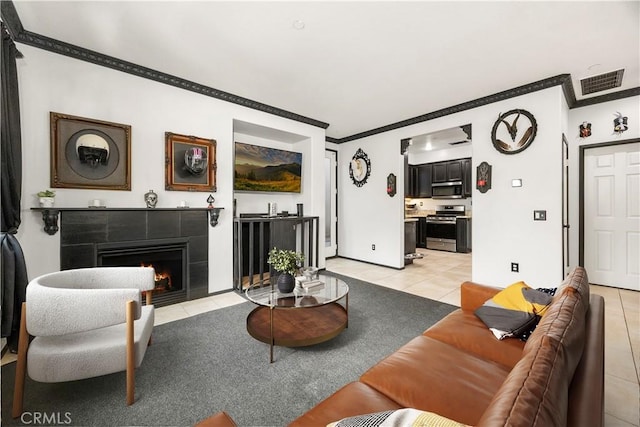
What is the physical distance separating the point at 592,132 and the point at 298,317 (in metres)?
4.95

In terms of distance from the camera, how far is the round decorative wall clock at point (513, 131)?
347cm

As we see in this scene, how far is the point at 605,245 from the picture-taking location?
3.98 meters

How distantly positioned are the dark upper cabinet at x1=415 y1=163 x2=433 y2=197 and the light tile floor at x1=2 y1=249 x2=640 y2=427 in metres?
2.07

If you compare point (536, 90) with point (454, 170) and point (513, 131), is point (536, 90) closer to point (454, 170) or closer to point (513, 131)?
point (513, 131)

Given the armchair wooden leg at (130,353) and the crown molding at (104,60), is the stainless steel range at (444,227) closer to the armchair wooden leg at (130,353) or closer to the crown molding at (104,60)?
the crown molding at (104,60)

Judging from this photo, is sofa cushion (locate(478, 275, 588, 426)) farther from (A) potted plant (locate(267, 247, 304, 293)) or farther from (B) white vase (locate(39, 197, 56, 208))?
(B) white vase (locate(39, 197, 56, 208))

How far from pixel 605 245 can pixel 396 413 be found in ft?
17.3

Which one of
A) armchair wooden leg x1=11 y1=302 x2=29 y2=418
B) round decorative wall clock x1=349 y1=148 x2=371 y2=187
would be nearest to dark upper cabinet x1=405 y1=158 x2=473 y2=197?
round decorative wall clock x1=349 y1=148 x2=371 y2=187

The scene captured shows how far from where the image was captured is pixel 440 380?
123 cm

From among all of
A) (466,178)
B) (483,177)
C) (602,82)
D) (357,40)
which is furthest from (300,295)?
(466,178)

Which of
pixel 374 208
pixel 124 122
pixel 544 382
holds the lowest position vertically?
pixel 544 382

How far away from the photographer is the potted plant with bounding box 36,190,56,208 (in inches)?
97.5

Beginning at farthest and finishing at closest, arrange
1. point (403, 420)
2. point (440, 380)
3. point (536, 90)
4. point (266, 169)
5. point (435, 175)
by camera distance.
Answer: point (435, 175) → point (266, 169) → point (536, 90) → point (440, 380) → point (403, 420)

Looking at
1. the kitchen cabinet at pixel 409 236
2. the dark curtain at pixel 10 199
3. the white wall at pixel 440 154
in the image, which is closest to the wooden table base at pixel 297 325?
the dark curtain at pixel 10 199
